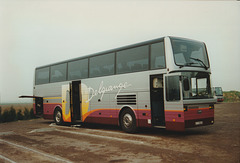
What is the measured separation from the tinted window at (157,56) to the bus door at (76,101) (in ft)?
19.5

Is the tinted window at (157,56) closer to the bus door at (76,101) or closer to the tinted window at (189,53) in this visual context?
the tinted window at (189,53)

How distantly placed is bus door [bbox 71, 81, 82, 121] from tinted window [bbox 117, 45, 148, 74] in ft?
13.1

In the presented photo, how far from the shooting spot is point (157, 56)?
979 centimetres

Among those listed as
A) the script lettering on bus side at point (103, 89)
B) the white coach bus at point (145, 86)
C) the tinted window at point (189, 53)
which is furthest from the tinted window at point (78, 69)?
the tinted window at point (189, 53)

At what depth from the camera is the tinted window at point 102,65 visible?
1194 cm

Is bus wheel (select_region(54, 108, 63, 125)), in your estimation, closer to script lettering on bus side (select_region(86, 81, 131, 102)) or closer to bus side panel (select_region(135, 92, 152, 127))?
script lettering on bus side (select_region(86, 81, 131, 102))

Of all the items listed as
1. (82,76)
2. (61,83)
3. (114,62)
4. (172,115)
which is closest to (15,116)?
(61,83)

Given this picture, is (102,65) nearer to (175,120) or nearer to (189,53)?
(189,53)

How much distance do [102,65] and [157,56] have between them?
3724 millimetres

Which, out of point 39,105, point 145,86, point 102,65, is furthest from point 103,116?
point 39,105

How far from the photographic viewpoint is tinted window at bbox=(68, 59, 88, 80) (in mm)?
13625

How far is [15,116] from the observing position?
2161 cm

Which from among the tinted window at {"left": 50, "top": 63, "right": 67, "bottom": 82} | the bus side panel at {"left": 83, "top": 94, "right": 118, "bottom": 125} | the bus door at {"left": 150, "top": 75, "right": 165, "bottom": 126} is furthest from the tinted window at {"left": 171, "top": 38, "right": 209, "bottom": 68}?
the tinted window at {"left": 50, "top": 63, "right": 67, "bottom": 82}

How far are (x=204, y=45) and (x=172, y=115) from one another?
3945 millimetres
